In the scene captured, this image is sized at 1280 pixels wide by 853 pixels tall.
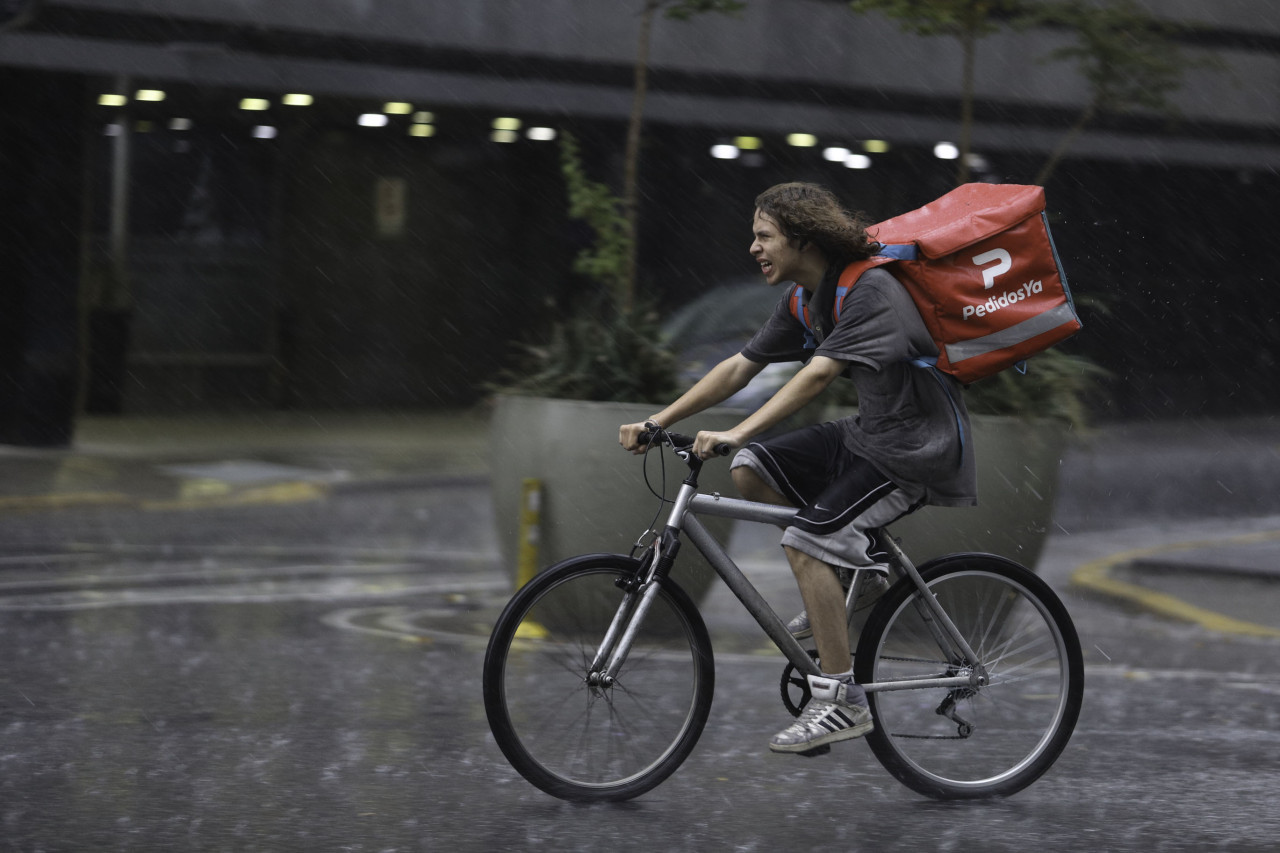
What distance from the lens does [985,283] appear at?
4949mm

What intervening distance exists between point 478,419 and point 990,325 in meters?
15.2

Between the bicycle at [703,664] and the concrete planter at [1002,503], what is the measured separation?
1883mm

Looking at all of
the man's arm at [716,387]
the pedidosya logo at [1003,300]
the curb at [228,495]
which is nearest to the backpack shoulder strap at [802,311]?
the man's arm at [716,387]

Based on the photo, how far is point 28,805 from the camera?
4.85 meters

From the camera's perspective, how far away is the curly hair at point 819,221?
495 centimetres

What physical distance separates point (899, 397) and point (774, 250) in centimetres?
55

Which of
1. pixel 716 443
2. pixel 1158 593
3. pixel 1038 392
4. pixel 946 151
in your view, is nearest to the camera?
pixel 716 443

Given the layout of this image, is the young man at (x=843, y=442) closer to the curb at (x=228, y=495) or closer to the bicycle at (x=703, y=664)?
the bicycle at (x=703, y=664)

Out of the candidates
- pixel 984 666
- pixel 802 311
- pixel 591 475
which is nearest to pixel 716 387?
pixel 802 311

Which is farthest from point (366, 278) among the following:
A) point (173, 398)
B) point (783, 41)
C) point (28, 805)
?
point (28, 805)

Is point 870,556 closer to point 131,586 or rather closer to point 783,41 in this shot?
point 131,586

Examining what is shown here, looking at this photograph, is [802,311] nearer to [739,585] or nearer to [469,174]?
[739,585]

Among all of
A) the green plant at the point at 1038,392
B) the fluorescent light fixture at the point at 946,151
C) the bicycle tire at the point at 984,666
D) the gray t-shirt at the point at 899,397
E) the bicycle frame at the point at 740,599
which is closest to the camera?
the gray t-shirt at the point at 899,397

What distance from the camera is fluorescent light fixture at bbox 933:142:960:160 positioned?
69.3 feet
